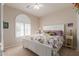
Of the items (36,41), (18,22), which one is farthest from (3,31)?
(36,41)

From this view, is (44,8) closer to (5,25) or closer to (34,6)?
(34,6)

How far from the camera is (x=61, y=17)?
1.72m

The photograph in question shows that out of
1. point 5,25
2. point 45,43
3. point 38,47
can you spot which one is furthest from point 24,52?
point 5,25

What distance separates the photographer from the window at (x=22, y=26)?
5.79 ft

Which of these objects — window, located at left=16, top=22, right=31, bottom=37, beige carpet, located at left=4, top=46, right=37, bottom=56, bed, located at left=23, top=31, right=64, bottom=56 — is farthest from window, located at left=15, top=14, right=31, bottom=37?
beige carpet, located at left=4, top=46, right=37, bottom=56

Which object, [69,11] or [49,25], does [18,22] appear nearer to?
[49,25]

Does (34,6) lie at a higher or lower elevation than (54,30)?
higher

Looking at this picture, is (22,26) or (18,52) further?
(22,26)

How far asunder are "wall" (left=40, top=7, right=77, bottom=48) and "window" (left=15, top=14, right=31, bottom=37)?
27 centimetres

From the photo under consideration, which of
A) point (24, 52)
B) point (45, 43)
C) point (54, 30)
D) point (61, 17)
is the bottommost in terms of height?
point (24, 52)

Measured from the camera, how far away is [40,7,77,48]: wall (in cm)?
163

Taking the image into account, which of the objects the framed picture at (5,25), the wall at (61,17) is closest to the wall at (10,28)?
the framed picture at (5,25)

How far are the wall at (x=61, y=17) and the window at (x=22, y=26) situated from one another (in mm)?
272

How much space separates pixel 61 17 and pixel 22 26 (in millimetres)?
745
